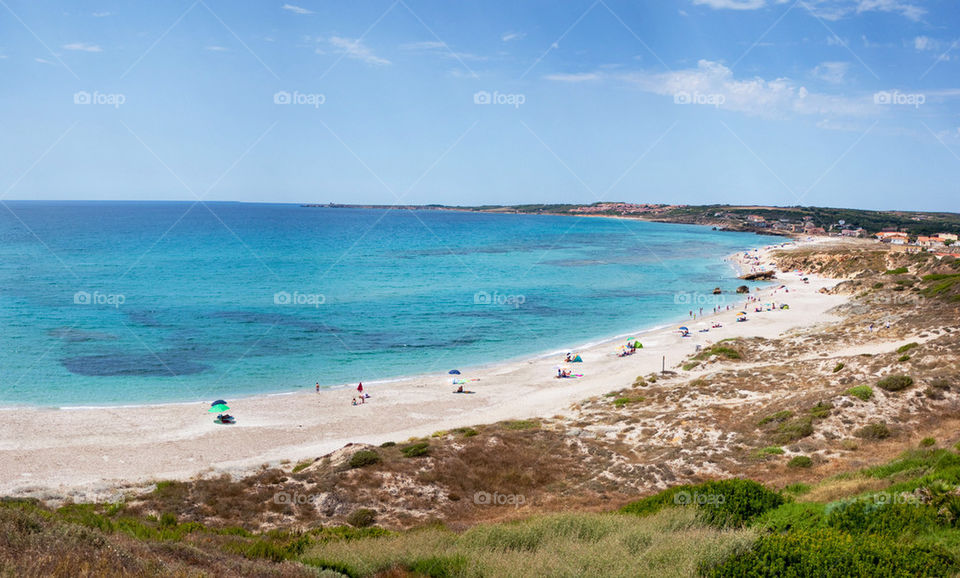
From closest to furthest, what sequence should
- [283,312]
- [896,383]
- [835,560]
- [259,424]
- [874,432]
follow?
[835,560] < [874,432] < [896,383] < [259,424] < [283,312]

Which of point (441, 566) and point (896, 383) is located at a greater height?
point (441, 566)

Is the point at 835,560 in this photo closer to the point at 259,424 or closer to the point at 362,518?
the point at 362,518

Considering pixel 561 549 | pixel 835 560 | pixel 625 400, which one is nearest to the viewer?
pixel 835 560

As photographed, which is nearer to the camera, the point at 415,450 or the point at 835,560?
the point at 835,560

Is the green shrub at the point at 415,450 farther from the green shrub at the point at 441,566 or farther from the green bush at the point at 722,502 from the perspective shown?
the green shrub at the point at 441,566

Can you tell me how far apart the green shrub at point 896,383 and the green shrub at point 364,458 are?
1887 centimetres

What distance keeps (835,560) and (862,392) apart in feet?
56.5

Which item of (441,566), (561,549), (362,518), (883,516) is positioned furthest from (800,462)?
Result: (441,566)

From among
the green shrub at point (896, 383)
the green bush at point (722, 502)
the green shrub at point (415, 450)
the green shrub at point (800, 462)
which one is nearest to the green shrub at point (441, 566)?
the green bush at point (722, 502)

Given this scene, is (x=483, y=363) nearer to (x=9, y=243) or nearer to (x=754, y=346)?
(x=754, y=346)

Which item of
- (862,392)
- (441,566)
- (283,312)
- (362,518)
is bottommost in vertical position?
(362,518)

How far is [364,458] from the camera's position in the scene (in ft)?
61.5

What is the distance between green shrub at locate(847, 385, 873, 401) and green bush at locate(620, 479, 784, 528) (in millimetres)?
12208

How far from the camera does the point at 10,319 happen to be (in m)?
48.7
